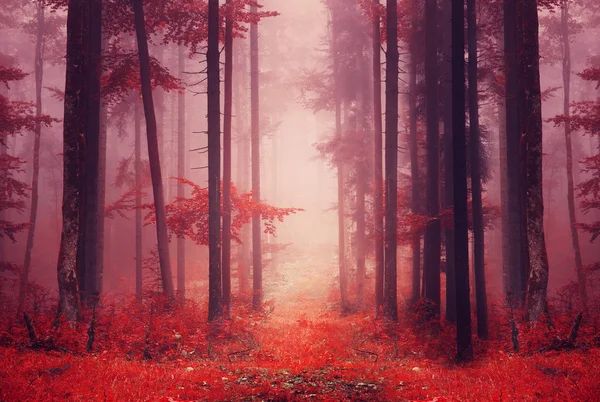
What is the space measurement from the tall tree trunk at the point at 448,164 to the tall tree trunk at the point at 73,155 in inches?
427

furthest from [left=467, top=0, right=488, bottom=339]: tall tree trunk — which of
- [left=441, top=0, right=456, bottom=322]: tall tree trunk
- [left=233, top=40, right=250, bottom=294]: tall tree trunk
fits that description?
[left=233, top=40, right=250, bottom=294]: tall tree trunk

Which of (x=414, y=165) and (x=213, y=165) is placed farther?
(x=414, y=165)

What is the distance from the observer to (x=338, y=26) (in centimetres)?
2002

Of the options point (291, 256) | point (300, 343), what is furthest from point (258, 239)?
point (291, 256)

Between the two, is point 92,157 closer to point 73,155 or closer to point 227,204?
point 73,155

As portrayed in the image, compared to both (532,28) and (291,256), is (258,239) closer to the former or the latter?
(532,28)

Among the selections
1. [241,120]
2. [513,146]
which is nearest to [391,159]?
[513,146]

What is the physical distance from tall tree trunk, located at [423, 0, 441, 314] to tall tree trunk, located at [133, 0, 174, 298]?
9.14 metres

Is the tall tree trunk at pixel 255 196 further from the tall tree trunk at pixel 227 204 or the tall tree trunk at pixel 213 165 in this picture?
the tall tree trunk at pixel 213 165

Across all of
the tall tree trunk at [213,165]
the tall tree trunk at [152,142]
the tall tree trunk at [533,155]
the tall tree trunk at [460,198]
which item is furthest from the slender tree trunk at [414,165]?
the tall tree trunk at [152,142]

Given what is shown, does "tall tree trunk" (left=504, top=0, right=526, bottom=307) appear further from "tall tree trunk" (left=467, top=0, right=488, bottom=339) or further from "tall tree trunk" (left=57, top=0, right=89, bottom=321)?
"tall tree trunk" (left=57, top=0, right=89, bottom=321)

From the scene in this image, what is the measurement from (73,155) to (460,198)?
1036 centimetres

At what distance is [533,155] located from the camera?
33.6ft

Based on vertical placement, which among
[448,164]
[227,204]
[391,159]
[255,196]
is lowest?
[227,204]
